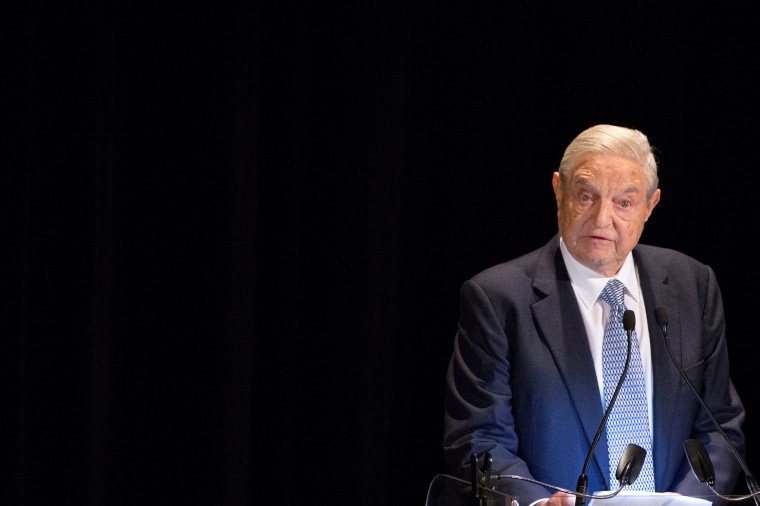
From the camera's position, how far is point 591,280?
234 centimetres

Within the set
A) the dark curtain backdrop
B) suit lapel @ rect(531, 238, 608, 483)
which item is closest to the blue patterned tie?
suit lapel @ rect(531, 238, 608, 483)

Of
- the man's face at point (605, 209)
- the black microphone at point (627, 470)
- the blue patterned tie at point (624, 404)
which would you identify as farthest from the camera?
the man's face at point (605, 209)

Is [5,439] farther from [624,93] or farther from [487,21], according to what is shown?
[624,93]

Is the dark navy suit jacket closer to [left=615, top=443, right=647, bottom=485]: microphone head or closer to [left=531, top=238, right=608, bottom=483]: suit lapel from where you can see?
[left=531, top=238, right=608, bottom=483]: suit lapel

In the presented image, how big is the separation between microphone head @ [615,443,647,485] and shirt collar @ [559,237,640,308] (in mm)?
697

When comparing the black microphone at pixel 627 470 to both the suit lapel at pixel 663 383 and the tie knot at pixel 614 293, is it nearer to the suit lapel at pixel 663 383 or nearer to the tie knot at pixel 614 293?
the suit lapel at pixel 663 383

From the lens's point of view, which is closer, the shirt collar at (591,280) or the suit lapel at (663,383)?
the suit lapel at (663,383)

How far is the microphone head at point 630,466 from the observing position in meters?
1.64

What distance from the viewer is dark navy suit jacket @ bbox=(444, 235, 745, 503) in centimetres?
221

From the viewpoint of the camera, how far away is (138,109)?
9.29ft

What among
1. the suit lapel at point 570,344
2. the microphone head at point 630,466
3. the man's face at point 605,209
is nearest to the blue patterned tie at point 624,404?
the suit lapel at point 570,344

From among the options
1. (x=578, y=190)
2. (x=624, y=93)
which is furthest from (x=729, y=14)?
(x=578, y=190)

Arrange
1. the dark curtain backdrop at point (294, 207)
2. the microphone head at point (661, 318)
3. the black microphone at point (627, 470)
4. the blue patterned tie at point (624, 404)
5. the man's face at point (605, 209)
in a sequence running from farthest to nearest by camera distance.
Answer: the dark curtain backdrop at point (294, 207), the man's face at point (605, 209), the blue patterned tie at point (624, 404), the microphone head at point (661, 318), the black microphone at point (627, 470)

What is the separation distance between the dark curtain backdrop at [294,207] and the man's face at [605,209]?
0.74m
